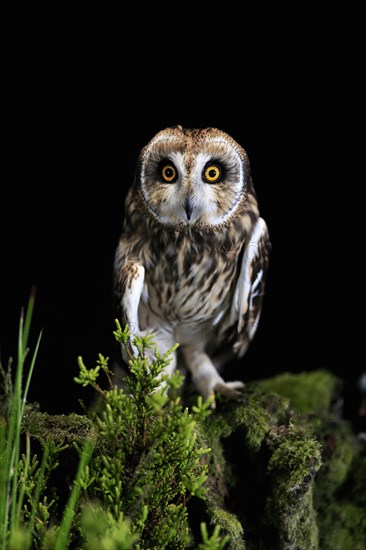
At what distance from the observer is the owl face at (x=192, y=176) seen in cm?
180

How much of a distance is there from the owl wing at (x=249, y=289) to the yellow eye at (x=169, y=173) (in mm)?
335

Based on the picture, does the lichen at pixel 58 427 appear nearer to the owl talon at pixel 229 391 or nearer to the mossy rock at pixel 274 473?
the mossy rock at pixel 274 473

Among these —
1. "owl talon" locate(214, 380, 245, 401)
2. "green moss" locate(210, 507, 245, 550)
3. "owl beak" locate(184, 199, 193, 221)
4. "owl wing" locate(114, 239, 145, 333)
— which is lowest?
"green moss" locate(210, 507, 245, 550)

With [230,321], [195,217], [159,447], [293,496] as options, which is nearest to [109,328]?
[230,321]

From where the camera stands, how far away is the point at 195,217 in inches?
73.5

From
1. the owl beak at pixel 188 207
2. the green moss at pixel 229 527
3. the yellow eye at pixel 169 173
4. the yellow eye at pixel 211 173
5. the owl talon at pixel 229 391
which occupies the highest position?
the yellow eye at pixel 211 173

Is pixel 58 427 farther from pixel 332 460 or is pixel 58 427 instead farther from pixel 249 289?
pixel 332 460

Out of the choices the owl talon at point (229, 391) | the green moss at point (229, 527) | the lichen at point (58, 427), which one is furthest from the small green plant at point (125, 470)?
the owl talon at point (229, 391)

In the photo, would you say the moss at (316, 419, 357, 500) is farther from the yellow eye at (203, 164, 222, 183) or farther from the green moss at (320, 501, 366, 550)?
the yellow eye at (203, 164, 222, 183)

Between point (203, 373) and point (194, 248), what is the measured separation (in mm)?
496

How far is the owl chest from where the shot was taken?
78.9 inches

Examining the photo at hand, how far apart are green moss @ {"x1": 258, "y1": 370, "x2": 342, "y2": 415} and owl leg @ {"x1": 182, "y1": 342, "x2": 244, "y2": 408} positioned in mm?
337

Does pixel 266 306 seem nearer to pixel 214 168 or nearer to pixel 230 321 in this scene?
pixel 230 321

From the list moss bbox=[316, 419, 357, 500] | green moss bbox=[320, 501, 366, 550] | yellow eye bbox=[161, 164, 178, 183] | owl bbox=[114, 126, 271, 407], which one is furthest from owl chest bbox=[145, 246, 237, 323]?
green moss bbox=[320, 501, 366, 550]
